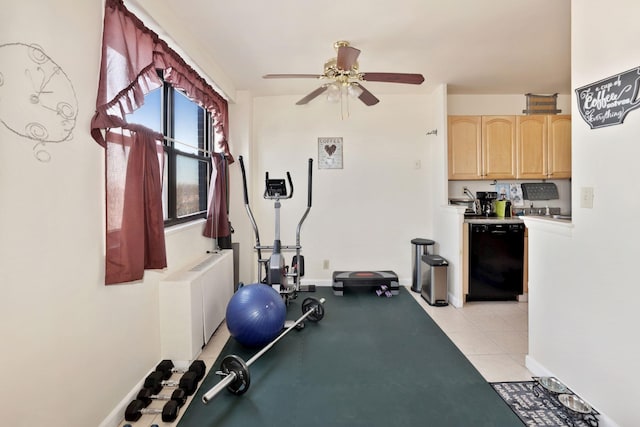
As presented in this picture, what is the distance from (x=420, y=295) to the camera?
4117mm

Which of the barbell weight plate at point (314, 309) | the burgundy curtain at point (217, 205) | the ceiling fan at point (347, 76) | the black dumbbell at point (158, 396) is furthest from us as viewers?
the burgundy curtain at point (217, 205)

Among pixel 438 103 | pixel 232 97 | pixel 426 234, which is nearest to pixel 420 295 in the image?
pixel 426 234

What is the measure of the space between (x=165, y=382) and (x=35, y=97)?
1821 mm

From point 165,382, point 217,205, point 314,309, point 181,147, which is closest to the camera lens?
point 165,382

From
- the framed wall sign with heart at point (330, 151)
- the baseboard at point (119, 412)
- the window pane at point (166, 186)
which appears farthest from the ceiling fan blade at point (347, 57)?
the baseboard at point (119, 412)

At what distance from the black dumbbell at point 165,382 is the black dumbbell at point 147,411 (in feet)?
0.43

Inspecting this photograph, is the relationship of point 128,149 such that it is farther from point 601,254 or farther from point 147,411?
point 601,254

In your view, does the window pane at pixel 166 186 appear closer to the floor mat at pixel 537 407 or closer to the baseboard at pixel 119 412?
the baseboard at pixel 119 412

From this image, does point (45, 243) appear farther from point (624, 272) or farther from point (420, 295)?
point (420, 295)

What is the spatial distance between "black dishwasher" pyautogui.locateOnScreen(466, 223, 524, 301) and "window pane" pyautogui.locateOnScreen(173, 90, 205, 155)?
3304mm

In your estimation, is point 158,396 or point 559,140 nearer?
point 158,396

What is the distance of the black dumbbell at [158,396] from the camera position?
6.33ft

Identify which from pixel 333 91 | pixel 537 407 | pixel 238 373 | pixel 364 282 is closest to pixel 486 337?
pixel 537 407

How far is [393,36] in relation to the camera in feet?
9.14
